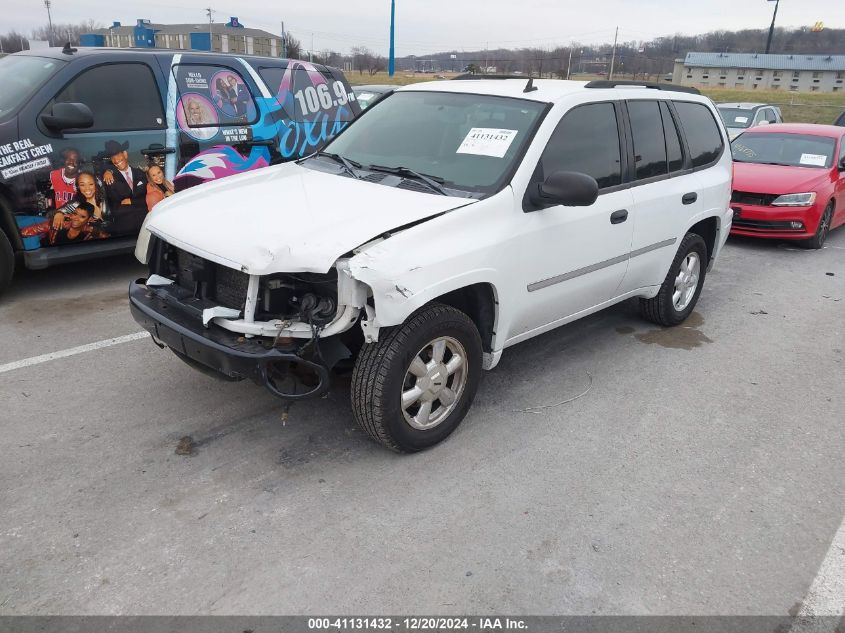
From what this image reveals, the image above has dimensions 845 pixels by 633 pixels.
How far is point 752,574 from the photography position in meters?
2.91

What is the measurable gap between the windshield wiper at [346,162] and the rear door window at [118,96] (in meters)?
2.19

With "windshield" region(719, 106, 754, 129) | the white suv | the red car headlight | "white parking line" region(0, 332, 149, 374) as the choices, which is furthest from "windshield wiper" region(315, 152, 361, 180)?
"windshield" region(719, 106, 754, 129)

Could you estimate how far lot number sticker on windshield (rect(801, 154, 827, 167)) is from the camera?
9.32 m

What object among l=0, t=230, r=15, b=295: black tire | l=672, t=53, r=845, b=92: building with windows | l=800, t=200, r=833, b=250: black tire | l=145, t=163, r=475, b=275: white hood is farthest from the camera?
l=672, t=53, r=845, b=92: building with windows

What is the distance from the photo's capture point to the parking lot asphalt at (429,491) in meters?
2.74

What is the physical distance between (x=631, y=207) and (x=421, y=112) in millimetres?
1535

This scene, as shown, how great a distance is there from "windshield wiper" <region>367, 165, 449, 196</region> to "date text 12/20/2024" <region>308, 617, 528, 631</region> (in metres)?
2.14

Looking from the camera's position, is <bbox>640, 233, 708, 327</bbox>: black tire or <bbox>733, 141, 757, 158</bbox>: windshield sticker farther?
<bbox>733, 141, 757, 158</bbox>: windshield sticker

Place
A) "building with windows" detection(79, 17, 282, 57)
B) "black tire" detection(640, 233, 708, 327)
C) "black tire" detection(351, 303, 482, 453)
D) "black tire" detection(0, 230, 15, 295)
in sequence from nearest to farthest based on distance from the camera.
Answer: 1. "black tire" detection(351, 303, 482, 453)
2. "black tire" detection(0, 230, 15, 295)
3. "black tire" detection(640, 233, 708, 327)
4. "building with windows" detection(79, 17, 282, 57)

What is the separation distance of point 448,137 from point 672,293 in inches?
96.6

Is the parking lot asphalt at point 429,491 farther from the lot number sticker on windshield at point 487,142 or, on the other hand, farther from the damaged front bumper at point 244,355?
the lot number sticker on windshield at point 487,142

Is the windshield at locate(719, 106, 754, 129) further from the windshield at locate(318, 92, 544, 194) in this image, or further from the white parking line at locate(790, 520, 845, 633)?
the white parking line at locate(790, 520, 845, 633)

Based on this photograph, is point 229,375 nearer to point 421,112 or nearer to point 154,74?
point 421,112

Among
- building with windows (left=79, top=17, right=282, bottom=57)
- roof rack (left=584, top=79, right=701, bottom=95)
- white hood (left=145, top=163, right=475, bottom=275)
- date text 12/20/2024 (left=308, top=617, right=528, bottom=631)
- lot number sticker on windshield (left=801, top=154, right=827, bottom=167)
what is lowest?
date text 12/20/2024 (left=308, top=617, right=528, bottom=631)
